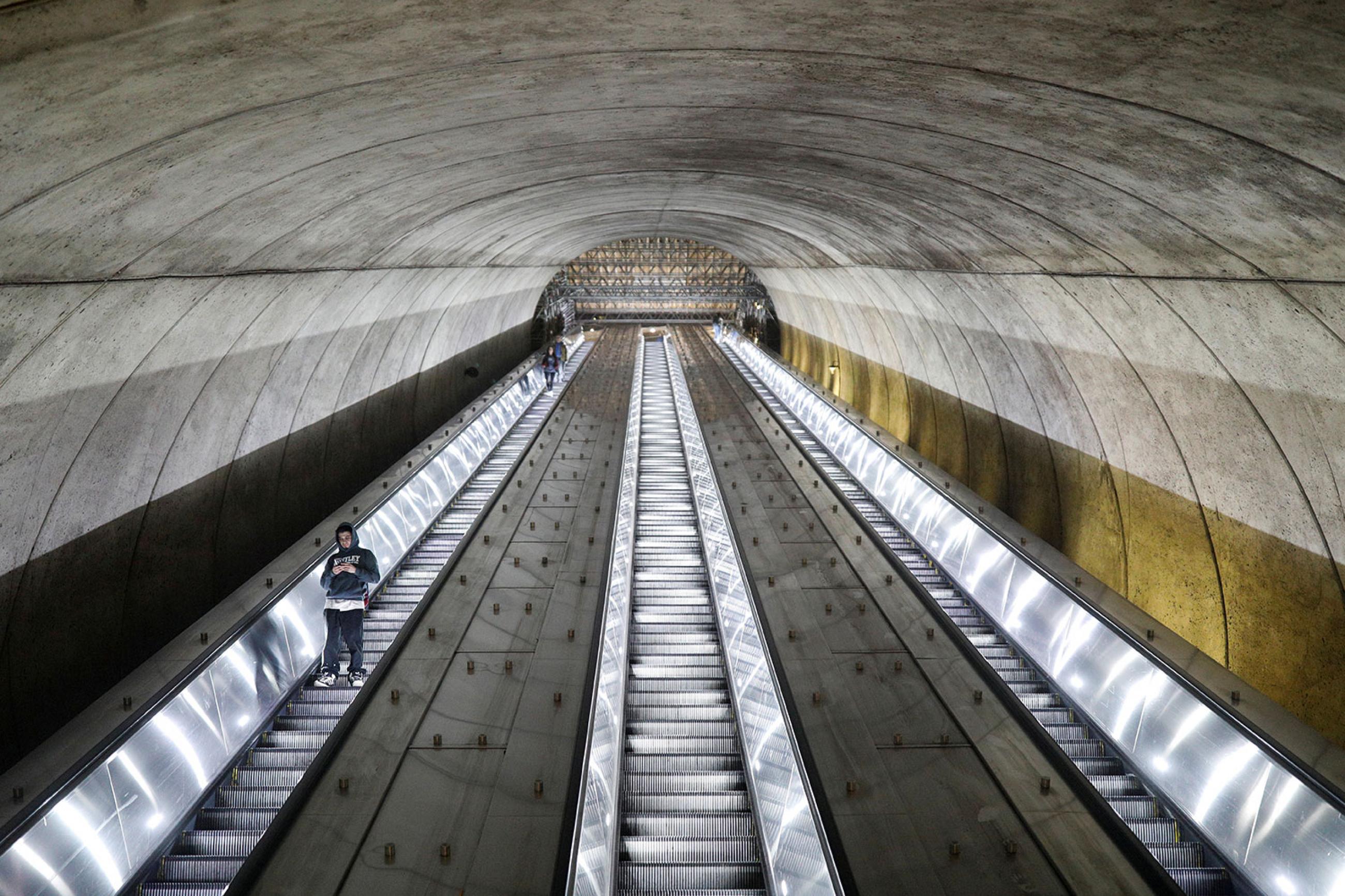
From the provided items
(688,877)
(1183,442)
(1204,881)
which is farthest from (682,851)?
(1183,442)

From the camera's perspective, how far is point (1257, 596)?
27.1 ft

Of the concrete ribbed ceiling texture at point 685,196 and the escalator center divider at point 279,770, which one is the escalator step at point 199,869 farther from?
the concrete ribbed ceiling texture at point 685,196

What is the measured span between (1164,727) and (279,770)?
5.79 metres

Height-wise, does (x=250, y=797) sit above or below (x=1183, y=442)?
below

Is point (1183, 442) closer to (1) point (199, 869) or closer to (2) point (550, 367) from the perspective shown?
(1) point (199, 869)

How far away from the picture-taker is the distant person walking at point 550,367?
22000 millimetres

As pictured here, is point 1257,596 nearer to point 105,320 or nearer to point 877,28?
point 877,28

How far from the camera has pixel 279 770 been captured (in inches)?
251

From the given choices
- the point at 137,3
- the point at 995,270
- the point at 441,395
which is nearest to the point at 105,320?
the point at 137,3

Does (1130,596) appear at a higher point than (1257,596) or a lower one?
lower

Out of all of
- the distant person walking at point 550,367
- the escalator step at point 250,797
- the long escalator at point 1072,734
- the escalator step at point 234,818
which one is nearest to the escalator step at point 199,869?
the escalator step at point 234,818

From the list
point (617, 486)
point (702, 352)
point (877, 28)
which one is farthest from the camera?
point (702, 352)

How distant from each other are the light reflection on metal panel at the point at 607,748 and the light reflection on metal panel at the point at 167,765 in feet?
7.69

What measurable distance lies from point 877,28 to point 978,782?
4.25 metres
